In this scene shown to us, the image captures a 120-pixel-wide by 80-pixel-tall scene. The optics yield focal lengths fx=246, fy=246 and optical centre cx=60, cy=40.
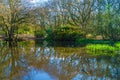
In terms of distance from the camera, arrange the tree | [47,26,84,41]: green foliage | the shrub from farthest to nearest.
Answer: the shrub
[47,26,84,41]: green foliage
the tree

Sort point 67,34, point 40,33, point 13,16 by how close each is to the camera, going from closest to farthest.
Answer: point 13,16 < point 67,34 < point 40,33

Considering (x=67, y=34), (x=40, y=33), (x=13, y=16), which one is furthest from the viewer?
(x=40, y=33)

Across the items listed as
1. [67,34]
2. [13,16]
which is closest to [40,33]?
[67,34]

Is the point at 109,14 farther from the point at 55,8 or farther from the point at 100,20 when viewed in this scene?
the point at 55,8

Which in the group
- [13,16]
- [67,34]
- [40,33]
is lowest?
[40,33]

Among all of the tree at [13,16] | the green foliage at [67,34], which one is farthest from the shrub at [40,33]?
the tree at [13,16]

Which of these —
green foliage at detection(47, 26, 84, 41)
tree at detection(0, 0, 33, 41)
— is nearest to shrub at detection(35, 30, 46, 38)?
green foliage at detection(47, 26, 84, 41)

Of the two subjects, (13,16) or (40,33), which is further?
(40,33)

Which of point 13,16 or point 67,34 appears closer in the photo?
point 13,16

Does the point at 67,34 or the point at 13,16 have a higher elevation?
the point at 13,16

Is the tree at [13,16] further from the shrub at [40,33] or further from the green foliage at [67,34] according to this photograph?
the shrub at [40,33]

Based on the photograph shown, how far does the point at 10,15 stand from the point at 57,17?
16.7m

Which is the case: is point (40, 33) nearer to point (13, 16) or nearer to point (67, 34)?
point (67, 34)

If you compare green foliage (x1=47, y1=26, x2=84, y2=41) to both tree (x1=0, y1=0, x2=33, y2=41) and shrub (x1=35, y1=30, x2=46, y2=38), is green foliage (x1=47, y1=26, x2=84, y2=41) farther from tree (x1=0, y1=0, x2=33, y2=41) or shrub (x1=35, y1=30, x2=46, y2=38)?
shrub (x1=35, y1=30, x2=46, y2=38)
